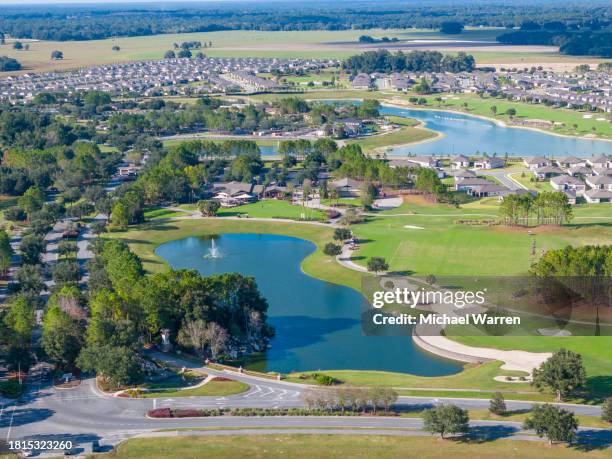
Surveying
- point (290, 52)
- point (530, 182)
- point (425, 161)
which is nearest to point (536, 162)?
point (530, 182)

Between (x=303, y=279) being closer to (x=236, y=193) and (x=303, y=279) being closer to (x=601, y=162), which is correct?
(x=236, y=193)

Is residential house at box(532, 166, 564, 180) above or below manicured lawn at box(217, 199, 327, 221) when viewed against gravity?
above

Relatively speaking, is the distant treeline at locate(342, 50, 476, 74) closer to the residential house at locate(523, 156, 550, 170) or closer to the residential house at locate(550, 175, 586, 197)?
the residential house at locate(523, 156, 550, 170)

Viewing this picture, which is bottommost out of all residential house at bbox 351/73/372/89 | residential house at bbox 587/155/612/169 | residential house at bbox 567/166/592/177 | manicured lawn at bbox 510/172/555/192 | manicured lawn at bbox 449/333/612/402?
manicured lawn at bbox 449/333/612/402

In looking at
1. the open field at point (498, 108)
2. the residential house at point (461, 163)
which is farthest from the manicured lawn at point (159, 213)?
the open field at point (498, 108)

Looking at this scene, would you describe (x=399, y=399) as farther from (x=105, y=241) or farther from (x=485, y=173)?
(x=485, y=173)

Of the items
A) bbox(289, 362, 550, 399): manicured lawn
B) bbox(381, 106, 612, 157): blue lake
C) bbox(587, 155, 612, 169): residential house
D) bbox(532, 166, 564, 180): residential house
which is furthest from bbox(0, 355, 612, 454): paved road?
bbox(381, 106, 612, 157): blue lake

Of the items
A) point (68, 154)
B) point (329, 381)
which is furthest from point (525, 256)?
point (68, 154)
